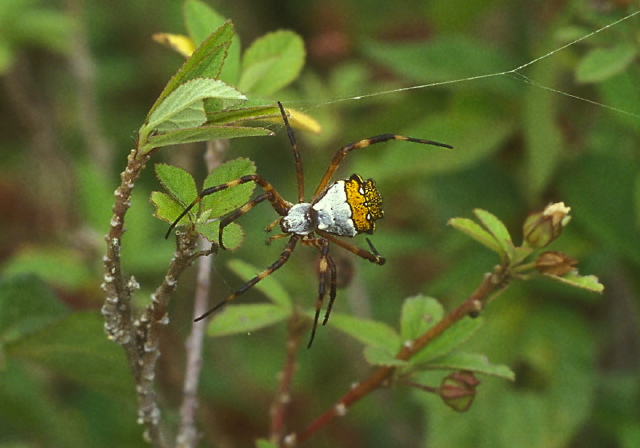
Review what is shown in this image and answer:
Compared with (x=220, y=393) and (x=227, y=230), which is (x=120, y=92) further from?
(x=227, y=230)

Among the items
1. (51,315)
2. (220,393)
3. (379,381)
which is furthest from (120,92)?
(379,381)

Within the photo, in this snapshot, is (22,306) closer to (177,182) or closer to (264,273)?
(264,273)

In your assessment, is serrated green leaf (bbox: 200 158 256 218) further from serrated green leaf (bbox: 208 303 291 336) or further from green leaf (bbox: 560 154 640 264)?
green leaf (bbox: 560 154 640 264)

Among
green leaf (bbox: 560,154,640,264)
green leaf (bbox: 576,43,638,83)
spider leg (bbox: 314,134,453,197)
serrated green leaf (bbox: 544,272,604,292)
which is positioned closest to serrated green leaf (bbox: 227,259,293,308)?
spider leg (bbox: 314,134,453,197)

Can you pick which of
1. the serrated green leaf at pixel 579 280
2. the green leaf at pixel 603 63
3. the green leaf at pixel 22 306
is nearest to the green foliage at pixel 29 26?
the green leaf at pixel 22 306

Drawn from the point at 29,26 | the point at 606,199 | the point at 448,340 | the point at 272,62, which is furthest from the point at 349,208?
the point at 29,26

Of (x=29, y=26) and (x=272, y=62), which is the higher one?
(x=272, y=62)
